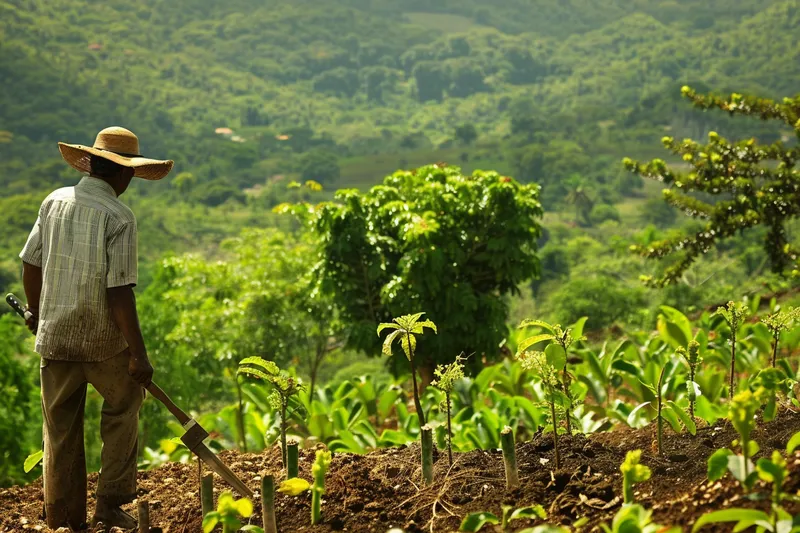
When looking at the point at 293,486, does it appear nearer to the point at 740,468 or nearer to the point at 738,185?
the point at 740,468

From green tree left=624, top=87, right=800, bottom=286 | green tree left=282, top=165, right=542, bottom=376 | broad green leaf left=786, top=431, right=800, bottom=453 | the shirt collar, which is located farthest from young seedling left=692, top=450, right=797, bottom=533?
green tree left=624, top=87, right=800, bottom=286

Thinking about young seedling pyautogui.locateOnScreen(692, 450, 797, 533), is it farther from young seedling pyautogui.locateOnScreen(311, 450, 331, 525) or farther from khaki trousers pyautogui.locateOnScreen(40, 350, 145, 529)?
khaki trousers pyautogui.locateOnScreen(40, 350, 145, 529)

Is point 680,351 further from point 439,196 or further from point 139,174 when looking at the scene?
point 439,196

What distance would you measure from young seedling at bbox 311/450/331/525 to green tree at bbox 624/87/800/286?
7.79m

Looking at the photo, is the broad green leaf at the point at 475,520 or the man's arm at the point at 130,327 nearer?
the broad green leaf at the point at 475,520

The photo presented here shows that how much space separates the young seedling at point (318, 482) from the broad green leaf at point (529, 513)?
67 cm

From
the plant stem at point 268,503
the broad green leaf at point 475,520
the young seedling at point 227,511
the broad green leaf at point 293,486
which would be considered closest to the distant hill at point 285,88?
the broad green leaf at point 293,486

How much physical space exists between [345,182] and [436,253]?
109501 mm

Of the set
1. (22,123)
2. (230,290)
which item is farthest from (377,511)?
(22,123)

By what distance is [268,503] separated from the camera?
309 cm

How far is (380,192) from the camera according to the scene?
1012 cm

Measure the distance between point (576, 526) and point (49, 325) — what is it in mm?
2336

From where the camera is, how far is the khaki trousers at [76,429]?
387 cm

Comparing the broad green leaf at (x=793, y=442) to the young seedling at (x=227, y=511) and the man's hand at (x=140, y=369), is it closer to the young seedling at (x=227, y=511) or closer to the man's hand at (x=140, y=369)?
the young seedling at (x=227, y=511)
